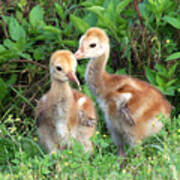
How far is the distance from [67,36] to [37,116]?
130 centimetres

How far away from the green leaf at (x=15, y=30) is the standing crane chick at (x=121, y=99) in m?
0.92

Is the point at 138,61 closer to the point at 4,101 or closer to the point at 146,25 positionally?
the point at 146,25

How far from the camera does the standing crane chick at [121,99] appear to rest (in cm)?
408

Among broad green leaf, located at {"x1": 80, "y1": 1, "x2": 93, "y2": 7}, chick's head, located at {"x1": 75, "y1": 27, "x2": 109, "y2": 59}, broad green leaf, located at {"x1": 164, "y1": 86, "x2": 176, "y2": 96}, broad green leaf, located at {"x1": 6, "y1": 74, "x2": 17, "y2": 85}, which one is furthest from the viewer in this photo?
broad green leaf, located at {"x1": 6, "y1": 74, "x2": 17, "y2": 85}

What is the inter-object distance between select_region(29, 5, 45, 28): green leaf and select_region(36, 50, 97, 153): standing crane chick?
1106 millimetres

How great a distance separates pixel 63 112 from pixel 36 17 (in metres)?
1.40

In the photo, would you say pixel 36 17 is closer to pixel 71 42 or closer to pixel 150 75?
pixel 71 42

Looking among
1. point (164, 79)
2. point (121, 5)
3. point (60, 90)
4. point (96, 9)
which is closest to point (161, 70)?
point (164, 79)

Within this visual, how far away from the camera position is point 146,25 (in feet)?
15.7

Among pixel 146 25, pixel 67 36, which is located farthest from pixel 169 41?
pixel 67 36

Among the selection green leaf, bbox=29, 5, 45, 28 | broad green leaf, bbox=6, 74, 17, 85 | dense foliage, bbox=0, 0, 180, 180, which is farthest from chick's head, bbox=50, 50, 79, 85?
broad green leaf, bbox=6, 74, 17, 85

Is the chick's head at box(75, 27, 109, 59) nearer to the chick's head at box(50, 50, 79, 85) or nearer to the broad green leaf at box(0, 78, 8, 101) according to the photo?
the chick's head at box(50, 50, 79, 85)

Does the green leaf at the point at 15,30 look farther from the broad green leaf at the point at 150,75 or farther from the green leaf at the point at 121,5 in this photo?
the broad green leaf at the point at 150,75

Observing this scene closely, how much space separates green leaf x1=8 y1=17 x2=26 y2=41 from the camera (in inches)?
193
